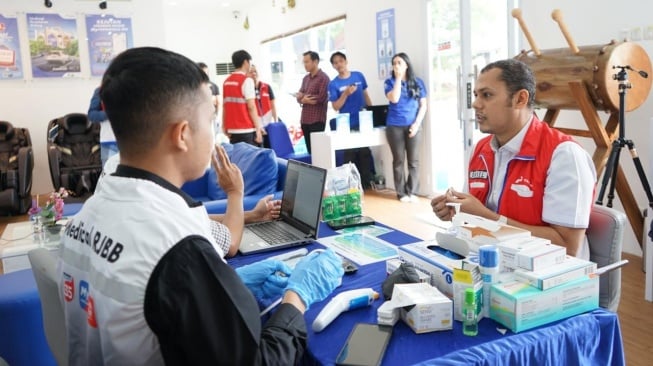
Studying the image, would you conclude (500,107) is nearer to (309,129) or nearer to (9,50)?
(309,129)

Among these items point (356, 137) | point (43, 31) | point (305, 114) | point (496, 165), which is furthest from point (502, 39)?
point (43, 31)

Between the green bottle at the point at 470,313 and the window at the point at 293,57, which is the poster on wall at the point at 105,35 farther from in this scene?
the green bottle at the point at 470,313

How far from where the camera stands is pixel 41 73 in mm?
6945

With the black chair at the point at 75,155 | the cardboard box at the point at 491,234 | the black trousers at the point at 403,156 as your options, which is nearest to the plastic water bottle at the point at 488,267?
the cardboard box at the point at 491,234

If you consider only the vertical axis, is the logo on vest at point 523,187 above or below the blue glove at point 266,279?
above

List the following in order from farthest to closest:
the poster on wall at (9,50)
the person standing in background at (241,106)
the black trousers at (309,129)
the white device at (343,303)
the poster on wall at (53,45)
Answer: the poster on wall at (53,45), the poster on wall at (9,50), the black trousers at (309,129), the person standing in background at (241,106), the white device at (343,303)

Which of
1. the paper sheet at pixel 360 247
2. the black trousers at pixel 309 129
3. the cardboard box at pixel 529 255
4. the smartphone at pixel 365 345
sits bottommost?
the smartphone at pixel 365 345

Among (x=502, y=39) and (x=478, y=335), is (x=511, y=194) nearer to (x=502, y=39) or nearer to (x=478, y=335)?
(x=478, y=335)

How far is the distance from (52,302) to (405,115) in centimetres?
465

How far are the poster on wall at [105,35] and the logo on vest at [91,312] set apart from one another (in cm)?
674

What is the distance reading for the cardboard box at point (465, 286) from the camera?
45.6 inches

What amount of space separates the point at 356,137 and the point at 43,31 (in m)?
4.45

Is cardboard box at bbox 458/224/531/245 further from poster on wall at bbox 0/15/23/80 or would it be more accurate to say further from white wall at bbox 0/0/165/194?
poster on wall at bbox 0/15/23/80

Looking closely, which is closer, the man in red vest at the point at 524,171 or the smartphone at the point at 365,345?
the smartphone at the point at 365,345
